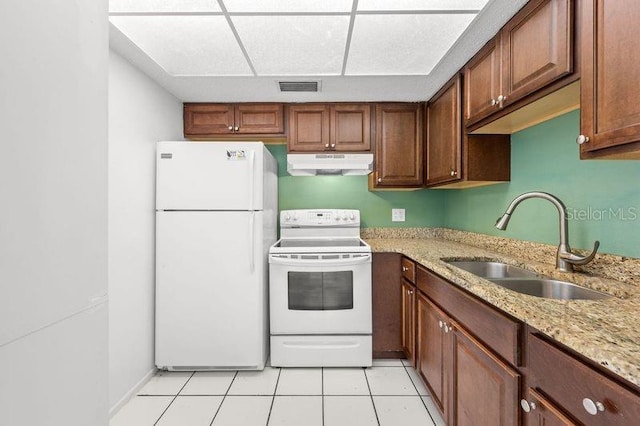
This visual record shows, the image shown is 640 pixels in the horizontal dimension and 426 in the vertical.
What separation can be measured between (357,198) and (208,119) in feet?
5.15

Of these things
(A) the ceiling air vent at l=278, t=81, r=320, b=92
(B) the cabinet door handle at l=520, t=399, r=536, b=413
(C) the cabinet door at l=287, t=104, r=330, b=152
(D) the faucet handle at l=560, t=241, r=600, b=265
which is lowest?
(B) the cabinet door handle at l=520, t=399, r=536, b=413

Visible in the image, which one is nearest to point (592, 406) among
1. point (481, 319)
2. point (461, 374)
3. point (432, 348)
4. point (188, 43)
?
point (481, 319)

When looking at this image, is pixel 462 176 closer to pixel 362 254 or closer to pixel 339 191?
pixel 362 254

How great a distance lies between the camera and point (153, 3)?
1.42 meters

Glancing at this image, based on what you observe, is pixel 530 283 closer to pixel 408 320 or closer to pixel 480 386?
pixel 480 386

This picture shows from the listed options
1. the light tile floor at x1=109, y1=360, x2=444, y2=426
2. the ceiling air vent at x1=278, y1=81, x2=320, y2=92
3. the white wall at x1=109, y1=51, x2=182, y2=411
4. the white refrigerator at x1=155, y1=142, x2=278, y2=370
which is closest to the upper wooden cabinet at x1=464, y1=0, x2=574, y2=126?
the ceiling air vent at x1=278, y1=81, x2=320, y2=92

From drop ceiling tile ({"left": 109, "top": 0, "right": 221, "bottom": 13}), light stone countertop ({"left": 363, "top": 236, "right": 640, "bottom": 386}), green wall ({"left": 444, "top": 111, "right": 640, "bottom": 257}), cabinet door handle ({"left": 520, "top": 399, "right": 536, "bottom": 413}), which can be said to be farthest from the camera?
drop ceiling tile ({"left": 109, "top": 0, "right": 221, "bottom": 13})

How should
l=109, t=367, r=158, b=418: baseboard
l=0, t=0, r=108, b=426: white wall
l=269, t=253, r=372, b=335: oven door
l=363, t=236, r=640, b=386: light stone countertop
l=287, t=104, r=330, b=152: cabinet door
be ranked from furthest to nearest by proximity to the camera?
l=287, t=104, r=330, b=152: cabinet door < l=269, t=253, r=372, b=335: oven door < l=109, t=367, r=158, b=418: baseboard < l=363, t=236, r=640, b=386: light stone countertop < l=0, t=0, r=108, b=426: white wall

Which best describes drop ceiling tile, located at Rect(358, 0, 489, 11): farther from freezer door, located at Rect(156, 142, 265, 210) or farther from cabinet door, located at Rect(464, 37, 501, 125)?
freezer door, located at Rect(156, 142, 265, 210)

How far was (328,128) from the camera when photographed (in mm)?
2732

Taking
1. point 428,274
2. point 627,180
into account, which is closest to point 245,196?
point 428,274

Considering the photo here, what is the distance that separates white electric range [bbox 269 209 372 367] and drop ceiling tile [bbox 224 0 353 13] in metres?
1.51

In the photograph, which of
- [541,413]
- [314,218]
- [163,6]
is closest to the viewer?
[541,413]

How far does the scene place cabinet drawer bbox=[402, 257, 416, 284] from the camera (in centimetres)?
209
